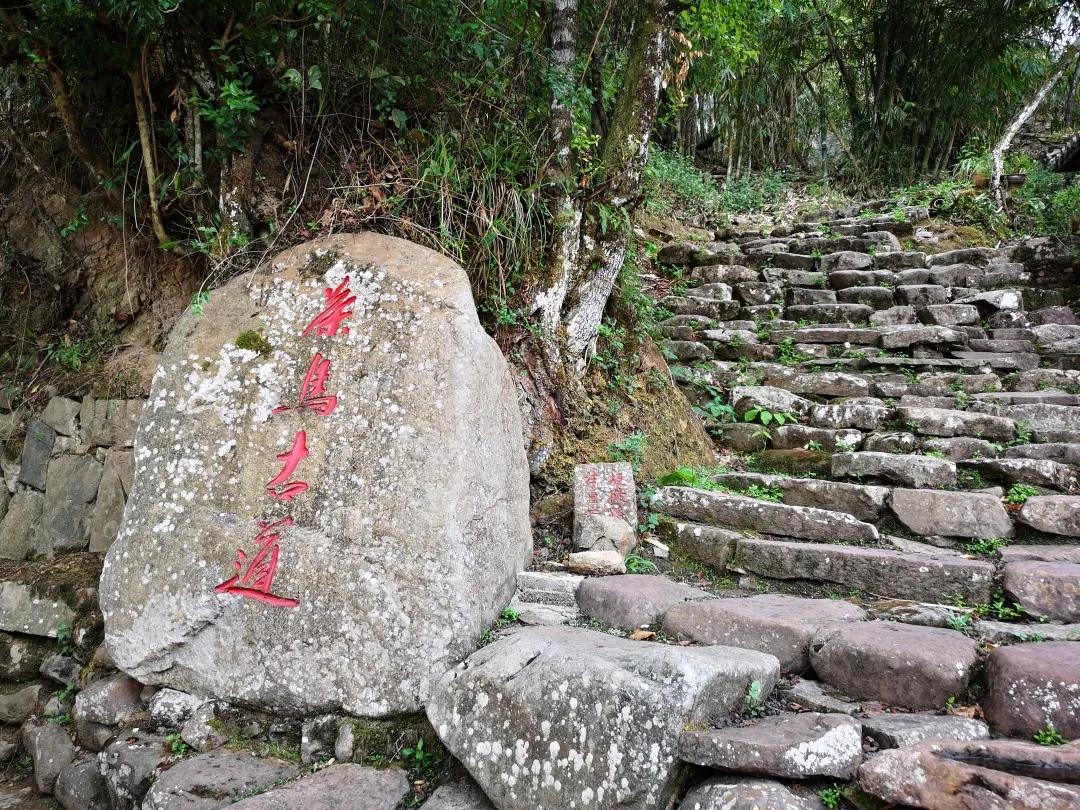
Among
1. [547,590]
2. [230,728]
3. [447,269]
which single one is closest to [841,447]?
[547,590]

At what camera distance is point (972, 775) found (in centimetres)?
149

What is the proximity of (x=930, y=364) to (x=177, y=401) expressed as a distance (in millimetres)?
5012

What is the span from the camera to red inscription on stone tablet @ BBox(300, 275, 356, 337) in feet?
9.53

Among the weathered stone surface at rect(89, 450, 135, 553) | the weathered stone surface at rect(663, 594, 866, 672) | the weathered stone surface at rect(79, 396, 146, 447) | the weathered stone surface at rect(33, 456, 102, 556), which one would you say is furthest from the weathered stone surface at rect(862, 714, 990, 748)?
the weathered stone surface at rect(33, 456, 102, 556)

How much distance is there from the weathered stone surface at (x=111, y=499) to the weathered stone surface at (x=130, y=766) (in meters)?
1.55

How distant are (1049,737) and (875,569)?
1047 millimetres


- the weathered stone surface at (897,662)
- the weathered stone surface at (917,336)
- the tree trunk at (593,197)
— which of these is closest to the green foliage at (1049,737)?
the weathered stone surface at (897,662)

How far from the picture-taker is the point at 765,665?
2115 mm

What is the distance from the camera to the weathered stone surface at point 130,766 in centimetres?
246

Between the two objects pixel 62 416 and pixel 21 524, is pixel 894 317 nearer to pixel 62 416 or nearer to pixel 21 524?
pixel 62 416

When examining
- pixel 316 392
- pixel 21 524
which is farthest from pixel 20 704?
pixel 316 392

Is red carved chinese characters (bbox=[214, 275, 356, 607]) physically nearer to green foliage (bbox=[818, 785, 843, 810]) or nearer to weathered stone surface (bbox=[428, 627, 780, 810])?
weathered stone surface (bbox=[428, 627, 780, 810])

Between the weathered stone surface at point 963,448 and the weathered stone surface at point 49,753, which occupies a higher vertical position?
the weathered stone surface at point 963,448

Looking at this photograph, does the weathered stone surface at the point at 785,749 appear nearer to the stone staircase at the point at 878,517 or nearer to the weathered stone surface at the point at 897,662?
the stone staircase at the point at 878,517
